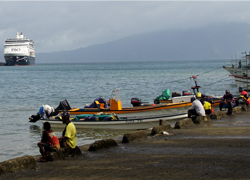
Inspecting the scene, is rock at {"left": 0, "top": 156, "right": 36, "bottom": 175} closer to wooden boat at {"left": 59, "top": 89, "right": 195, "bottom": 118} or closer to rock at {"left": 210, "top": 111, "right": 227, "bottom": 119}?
rock at {"left": 210, "top": 111, "right": 227, "bottom": 119}

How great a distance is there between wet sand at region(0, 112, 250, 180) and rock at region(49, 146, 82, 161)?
18cm

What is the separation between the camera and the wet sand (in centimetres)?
679

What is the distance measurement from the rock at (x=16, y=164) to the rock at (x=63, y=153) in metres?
0.58

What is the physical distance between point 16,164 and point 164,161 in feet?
11.5

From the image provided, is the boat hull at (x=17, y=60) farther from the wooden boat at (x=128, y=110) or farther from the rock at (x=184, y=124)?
the rock at (x=184, y=124)

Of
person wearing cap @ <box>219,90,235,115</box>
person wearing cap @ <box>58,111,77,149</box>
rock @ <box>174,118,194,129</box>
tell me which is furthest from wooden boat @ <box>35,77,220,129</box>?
person wearing cap @ <box>58,111,77,149</box>

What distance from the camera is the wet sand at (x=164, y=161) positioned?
6.79 metres

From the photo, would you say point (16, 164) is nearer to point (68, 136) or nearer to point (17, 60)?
point (68, 136)

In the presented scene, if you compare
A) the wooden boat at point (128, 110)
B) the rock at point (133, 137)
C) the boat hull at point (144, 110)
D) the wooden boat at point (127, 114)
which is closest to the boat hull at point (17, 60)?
the wooden boat at point (127, 114)

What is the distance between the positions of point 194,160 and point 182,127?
5344mm

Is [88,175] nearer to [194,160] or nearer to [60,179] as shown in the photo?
[60,179]

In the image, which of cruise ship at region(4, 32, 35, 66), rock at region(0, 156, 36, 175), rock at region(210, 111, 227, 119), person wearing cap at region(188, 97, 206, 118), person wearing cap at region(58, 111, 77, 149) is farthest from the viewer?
cruise ship at region(4, 32, 35, 66)

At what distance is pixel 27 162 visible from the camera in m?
7.69

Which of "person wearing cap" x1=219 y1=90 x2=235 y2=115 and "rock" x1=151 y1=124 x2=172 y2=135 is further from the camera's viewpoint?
"person wearing cap" x1=219 y1=90 x2=235 y2=115
